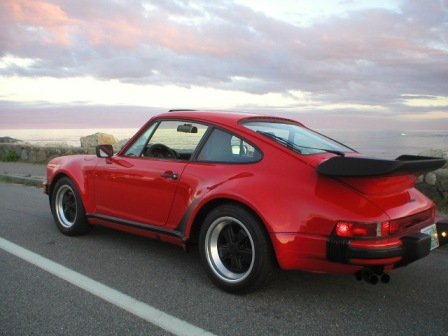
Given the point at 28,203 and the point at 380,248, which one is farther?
the point at 28,203

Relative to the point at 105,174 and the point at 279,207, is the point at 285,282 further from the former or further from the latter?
the point at 105,174

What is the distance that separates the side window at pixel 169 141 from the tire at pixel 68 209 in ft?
3.30

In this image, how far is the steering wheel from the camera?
13.7ft

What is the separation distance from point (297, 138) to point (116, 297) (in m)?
2.00

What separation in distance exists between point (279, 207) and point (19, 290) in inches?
84.8

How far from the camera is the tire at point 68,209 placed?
198 inches

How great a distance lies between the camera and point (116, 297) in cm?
338

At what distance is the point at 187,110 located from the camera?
443 centimetres

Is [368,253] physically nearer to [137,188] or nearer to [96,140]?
[137,188]

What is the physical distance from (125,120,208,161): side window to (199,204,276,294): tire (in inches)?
29.3

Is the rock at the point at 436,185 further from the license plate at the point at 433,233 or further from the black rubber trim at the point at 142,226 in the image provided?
the black rubber trim at the point at 142,226

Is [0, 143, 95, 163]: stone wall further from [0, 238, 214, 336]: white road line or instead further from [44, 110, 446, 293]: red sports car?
[44, 110, 446, 293]: red sports car

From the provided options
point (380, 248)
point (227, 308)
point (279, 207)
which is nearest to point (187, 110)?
point (279, 207)

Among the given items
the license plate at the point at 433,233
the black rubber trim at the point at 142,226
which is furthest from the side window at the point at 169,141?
the license plate at the point at 433,233
